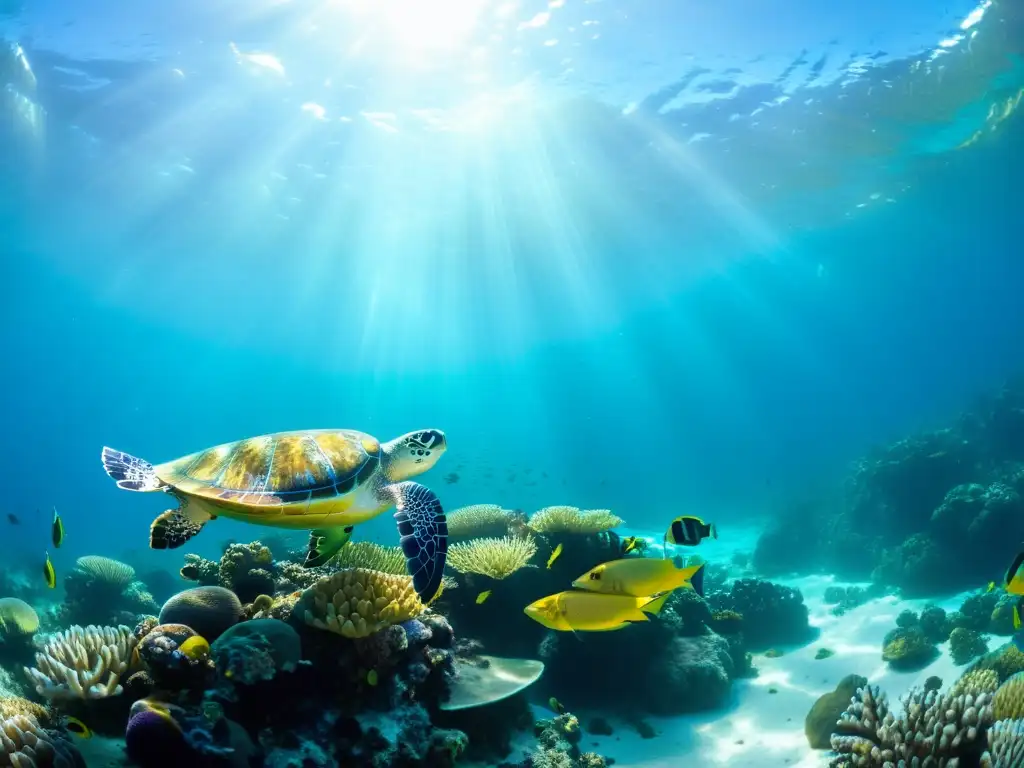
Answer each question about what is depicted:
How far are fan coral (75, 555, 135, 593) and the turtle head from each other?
1166 centimetres

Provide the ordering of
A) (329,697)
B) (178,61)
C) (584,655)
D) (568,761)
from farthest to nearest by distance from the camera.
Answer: (178,61) < (584,655) < (568,761) < (329,697)

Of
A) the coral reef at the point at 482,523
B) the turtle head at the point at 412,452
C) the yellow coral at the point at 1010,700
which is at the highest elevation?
the coral reef at the point at 482,523

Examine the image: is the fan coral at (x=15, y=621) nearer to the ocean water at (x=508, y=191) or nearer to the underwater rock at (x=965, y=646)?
the ocean water at (x=508, y=191)

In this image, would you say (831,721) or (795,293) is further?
(795,293)

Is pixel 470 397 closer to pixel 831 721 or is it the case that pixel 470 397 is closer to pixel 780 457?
pixel 780 457

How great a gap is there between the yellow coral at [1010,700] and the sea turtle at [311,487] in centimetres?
511

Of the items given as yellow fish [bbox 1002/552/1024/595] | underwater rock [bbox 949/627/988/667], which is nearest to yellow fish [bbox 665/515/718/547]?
yellow fish [bbox 1002/552/1024/595]

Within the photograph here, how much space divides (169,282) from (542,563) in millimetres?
41994

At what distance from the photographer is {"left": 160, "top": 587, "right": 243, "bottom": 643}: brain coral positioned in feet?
13.2

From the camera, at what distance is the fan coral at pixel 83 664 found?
3396mm

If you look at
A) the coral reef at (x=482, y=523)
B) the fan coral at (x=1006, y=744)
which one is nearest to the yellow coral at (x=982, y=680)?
the fan coral at (x=1006, y=744)

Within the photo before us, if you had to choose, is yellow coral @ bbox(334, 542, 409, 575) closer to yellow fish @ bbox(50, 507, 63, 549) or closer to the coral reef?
the coral reef

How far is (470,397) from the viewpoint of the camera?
97.4 m

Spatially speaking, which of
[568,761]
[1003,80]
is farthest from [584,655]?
[1003,80]
